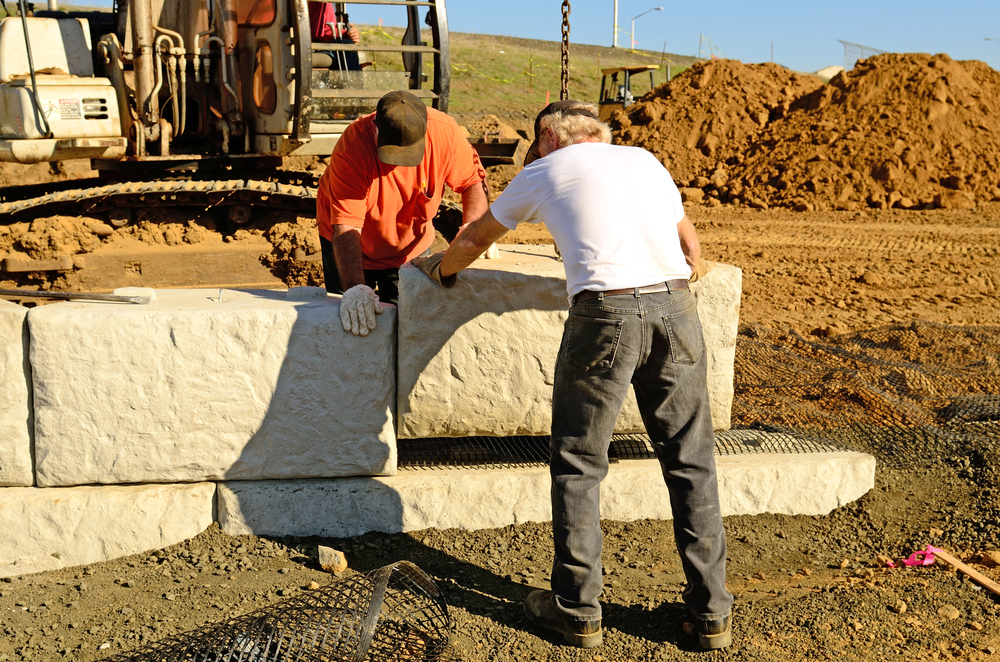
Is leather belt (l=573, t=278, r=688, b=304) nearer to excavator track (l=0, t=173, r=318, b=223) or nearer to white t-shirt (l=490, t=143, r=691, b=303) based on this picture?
white t-shirt (l=490, t=143, r=691, b=303)

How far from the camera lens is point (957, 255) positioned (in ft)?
33.2

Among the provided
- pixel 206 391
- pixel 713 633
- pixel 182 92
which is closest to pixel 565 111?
pixel 206 391

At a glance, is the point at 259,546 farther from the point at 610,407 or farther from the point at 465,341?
the point at 610,407

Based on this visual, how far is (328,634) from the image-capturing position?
2656 millimetres

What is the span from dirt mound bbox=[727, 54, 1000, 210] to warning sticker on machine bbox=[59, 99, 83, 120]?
9.72 meters

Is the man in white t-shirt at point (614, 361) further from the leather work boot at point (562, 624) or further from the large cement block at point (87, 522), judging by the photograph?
the large cement block at point (87, 522)

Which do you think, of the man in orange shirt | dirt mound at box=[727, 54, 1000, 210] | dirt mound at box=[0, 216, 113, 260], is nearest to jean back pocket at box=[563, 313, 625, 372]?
the man in orange shirt

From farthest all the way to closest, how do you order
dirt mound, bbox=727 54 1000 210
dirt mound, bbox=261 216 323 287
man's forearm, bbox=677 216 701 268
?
dirt mound, bbox=727 54 1000 210 → dirt mound, bbox=261 216 323 287 → man's forearm, bbox=677 216 701 268

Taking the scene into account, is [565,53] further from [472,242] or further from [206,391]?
[206,391]

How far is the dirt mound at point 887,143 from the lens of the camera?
13.0m

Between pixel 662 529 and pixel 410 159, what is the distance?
6.64 feet

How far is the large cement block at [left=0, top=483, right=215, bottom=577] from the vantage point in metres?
3.29

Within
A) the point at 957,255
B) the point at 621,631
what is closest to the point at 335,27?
the point at 621,631

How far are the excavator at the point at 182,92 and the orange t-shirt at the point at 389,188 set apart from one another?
347 cm
